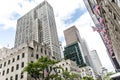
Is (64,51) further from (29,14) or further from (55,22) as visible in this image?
(29,14)

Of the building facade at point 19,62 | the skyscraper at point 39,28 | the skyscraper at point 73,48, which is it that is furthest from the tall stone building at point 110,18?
the skyscraper at point 73,48

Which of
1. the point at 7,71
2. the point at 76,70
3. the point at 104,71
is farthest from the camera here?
the point at 76,70

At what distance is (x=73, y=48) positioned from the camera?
5669 inches

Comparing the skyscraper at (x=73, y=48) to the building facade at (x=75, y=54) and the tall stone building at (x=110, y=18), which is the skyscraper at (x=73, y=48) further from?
the tall stone building at (x=110, y=18)

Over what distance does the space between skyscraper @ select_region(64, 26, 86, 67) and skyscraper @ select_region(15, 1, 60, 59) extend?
16.7m

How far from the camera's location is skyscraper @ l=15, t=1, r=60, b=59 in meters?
132

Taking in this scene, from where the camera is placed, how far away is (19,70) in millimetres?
35656

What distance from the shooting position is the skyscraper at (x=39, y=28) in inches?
5187

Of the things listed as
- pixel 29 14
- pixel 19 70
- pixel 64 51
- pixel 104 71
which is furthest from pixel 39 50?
pixel 29 14

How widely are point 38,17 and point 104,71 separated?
402 ft

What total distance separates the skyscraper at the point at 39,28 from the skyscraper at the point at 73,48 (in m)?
16.7

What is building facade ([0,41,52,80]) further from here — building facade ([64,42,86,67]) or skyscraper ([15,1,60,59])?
building facade ([64,42,86,67])

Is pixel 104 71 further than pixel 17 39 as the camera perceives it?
No

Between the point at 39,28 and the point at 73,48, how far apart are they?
40741 millimetres
